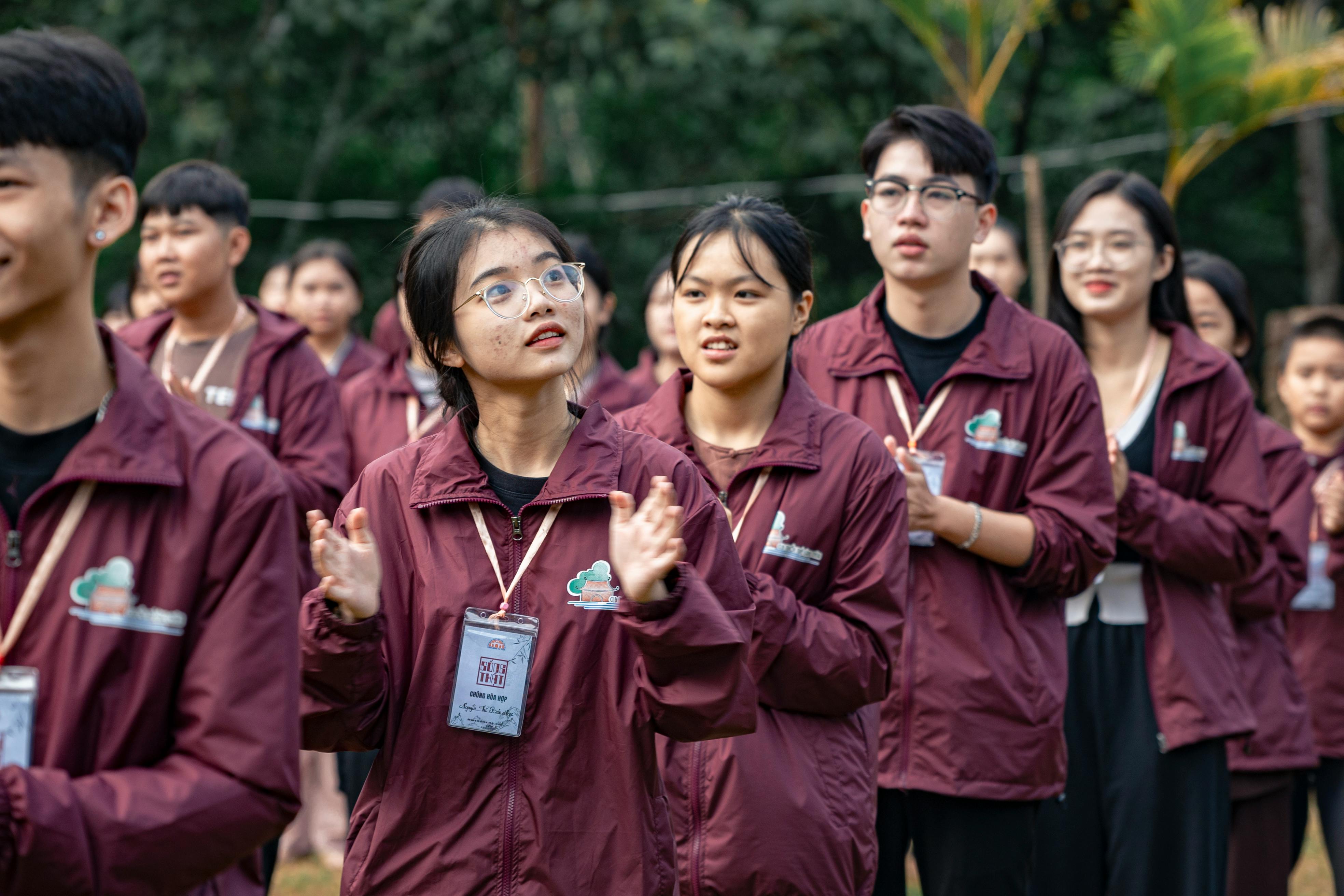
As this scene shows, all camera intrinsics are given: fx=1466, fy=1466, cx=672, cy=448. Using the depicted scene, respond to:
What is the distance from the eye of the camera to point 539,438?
3.03 meters

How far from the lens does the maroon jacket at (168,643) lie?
2.10 metres

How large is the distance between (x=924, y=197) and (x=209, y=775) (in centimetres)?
283

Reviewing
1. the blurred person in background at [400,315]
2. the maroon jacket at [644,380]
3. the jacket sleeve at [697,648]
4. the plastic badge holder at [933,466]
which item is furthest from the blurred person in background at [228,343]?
the jacket sleeve at [697,648]

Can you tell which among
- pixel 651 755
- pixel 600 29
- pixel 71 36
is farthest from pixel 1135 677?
pixel 600 29

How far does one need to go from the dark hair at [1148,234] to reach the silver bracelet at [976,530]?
126cm

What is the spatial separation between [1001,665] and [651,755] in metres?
1.41

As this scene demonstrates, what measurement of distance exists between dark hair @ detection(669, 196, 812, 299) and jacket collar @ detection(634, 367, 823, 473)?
25cm

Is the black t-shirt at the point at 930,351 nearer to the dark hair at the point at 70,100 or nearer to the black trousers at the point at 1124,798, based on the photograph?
the black trousers at the point at 1124,798

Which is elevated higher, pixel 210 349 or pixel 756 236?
pixel 756 236

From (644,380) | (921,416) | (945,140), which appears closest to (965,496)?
(921,416)

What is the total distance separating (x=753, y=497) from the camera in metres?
3.52

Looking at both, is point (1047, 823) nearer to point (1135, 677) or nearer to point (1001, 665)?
point (1135, 677)

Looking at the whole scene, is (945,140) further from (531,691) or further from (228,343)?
(228,343)

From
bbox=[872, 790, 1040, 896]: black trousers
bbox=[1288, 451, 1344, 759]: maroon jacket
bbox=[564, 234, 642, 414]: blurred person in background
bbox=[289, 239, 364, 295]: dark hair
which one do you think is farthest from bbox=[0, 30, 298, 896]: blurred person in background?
bbox=[289, 239, 364, 295]: dark hair
